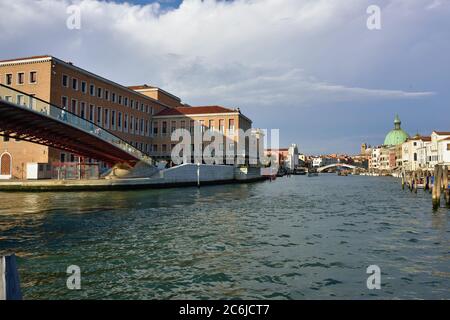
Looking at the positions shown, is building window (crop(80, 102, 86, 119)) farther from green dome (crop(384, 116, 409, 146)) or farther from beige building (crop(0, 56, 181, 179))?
green dome (crop(384, 116, 409, 146))

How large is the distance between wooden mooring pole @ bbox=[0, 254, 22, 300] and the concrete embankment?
85.5ft

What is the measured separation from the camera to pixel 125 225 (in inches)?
490

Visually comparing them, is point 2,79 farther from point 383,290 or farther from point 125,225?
point 383,290

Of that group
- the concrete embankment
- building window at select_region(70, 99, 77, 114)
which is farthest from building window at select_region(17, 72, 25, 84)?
the concrete embankment

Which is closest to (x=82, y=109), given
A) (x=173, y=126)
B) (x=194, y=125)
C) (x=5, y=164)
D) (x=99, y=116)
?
(x=99, y=116)

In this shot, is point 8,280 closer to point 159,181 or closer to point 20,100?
point 20,100

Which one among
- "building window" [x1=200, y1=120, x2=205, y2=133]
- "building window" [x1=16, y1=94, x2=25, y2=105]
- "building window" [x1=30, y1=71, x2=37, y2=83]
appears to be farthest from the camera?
"building window" [x1=200, y1=120, x2=205, y2=133]

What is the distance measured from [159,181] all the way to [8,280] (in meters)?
31.1

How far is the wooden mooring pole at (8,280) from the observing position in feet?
9.22

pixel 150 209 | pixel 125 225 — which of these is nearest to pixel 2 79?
pixel 150 209

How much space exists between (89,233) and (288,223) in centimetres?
673

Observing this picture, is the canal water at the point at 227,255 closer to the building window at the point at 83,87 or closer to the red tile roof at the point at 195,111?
the building window at the point at 83,87

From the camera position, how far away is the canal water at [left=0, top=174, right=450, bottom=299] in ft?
19.6

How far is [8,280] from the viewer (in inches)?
112
